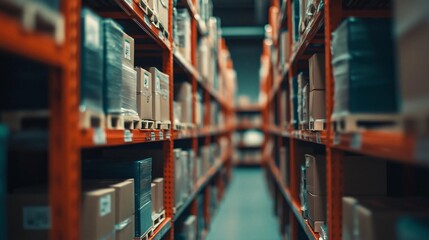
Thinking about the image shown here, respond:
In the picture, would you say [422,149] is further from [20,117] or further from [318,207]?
[318,207]

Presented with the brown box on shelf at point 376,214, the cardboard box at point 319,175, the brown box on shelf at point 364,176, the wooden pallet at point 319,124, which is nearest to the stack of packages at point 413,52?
the brown box on shelf at point 376,214

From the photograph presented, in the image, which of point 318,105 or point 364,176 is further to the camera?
point 318,105

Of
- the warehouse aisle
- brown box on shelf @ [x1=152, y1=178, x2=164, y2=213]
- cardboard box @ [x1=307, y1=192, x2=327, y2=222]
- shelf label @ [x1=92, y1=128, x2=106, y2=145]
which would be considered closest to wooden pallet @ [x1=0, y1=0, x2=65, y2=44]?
shelf label @ [x1=92, y1=128, x2=106, y2=145]

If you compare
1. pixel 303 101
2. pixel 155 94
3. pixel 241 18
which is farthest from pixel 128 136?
pixel 241 18

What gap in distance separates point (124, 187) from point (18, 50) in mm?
1286

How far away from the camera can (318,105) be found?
2.74 meters

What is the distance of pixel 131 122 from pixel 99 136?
0.57 metres

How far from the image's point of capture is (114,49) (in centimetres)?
200

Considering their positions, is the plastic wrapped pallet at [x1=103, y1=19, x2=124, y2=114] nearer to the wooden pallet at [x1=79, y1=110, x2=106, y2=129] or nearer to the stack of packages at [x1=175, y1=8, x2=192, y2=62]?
the wooden pallet at [x1=79, y1=110, x2=106, y2=129]

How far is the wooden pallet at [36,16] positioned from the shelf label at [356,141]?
119 cm

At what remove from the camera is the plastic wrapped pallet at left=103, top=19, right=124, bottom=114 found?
1890 millimetres

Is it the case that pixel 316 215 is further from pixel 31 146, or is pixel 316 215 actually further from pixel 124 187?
pixel 31 146

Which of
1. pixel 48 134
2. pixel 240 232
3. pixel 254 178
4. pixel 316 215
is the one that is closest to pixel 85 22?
pixel 48 134

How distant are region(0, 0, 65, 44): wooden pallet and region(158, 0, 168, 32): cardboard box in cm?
174
